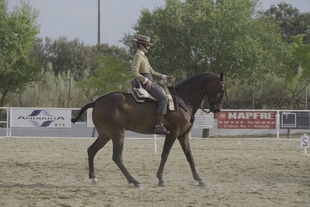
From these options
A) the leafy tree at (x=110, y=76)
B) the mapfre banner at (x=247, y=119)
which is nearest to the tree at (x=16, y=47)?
the leafy tree at (x=110, y=76)

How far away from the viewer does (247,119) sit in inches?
659

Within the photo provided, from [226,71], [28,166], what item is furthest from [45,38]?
[28,166]

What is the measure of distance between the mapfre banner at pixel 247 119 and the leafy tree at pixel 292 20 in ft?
93.6

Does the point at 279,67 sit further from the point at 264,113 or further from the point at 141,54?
the point at 141,54

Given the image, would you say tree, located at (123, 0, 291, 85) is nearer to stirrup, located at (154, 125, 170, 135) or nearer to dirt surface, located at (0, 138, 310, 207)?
dirt surface, located at (0, 138, 310, 207)

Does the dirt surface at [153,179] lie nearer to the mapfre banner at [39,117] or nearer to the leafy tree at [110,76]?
the mapfre banner at [39,117]

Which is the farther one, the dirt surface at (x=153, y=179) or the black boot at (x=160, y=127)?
the black boot at (x=160, y=127)

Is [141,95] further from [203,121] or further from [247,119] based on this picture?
[247,119]

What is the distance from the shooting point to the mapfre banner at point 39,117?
16688 millimetres

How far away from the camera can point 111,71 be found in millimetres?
23750

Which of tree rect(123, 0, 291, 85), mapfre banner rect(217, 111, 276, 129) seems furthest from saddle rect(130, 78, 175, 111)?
tree rect(123, 0, 291, 85)

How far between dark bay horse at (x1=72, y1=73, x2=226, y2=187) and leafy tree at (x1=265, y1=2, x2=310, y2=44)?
3780 centimetres

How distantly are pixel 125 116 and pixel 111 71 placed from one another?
16829 mm

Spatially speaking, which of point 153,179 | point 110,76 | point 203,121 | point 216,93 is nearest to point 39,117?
point 203,121
